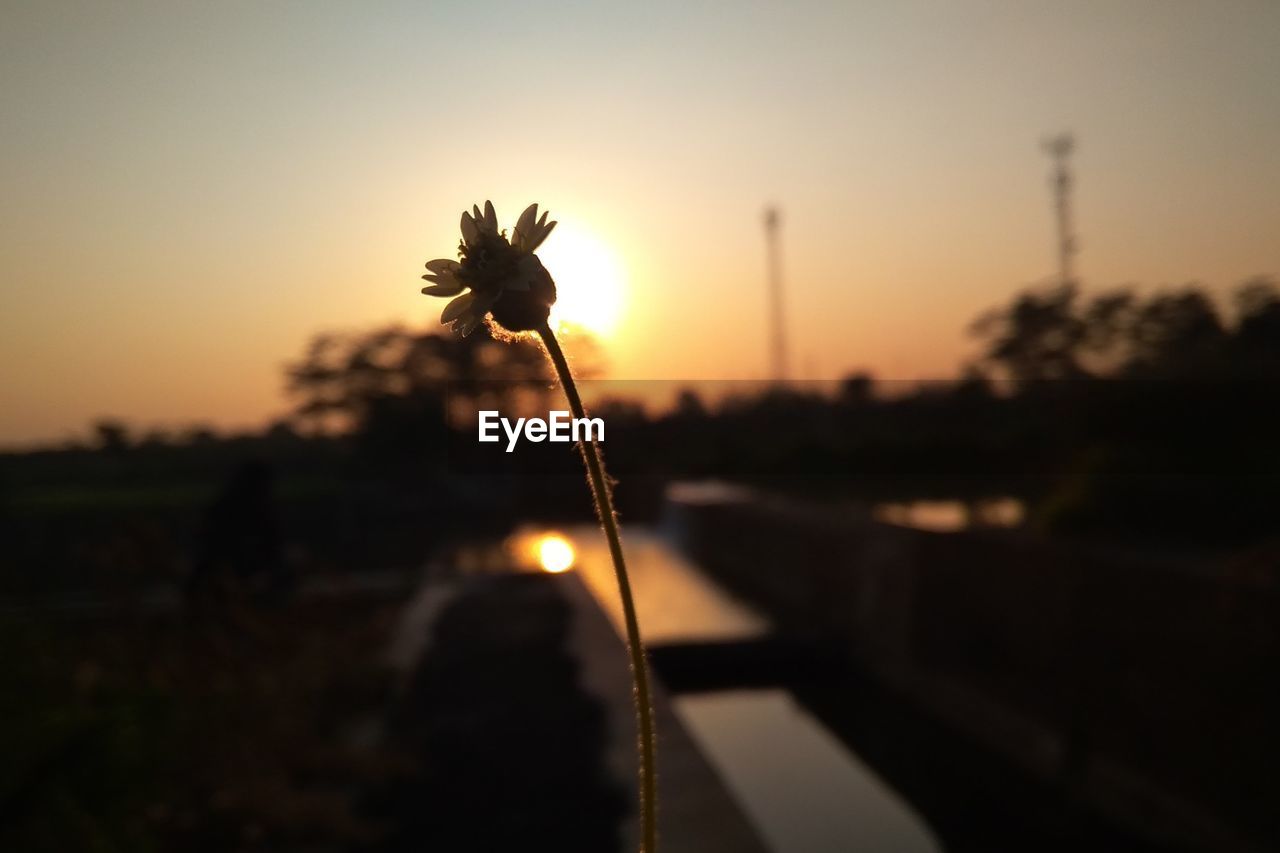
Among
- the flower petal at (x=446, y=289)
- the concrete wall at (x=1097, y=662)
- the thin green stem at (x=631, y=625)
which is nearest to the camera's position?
the thin green stem at (x=631, y=625)

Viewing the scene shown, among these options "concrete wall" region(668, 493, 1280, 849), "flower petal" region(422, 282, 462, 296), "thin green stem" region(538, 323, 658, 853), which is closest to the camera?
"thin green stem" region(538, 323, 658, 853)

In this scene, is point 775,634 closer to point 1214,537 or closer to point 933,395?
point 1214,537

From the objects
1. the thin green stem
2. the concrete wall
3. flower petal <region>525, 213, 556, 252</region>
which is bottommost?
the concrete wall

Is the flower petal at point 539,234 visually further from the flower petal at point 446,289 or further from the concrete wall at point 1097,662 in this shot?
the concrete wall at point 1097,662

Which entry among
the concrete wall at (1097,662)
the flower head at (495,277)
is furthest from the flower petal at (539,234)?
the concrete wall at (1097,662)

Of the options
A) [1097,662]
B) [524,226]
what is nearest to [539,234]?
[524,226]

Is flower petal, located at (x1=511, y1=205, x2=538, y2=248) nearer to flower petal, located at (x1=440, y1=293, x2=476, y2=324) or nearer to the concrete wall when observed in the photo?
flower petal, located at (x1=440, y1=293, x2=476, y2=324)

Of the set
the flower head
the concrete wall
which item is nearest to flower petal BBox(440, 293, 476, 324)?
the flower head

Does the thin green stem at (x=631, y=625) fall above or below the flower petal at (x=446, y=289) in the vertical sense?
below
